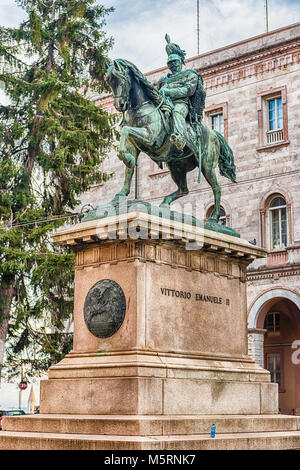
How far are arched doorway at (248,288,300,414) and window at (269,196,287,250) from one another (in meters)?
1.83

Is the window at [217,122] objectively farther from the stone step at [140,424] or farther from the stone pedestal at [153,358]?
the stone step at [140,424]

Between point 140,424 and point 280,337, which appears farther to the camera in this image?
point 280,337

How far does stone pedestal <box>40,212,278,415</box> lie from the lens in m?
11.3

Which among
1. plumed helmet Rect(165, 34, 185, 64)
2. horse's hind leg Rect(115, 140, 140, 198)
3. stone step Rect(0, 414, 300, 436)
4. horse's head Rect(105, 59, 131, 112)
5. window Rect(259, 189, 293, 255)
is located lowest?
→ stone step Rect(0, 414, 300, 436)

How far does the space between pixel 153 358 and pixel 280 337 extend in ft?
74.3

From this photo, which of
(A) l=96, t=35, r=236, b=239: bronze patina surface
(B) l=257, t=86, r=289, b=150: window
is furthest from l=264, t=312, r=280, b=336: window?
(A) l=96, t=35, r=236, b=239: bronze patina surface

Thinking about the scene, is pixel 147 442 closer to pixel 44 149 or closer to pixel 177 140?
pixel 177 140

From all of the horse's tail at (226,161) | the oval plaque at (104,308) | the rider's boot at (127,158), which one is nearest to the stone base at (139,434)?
the oval plaque at (104,308)

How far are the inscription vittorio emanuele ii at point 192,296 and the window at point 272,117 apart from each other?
19073 millimetres

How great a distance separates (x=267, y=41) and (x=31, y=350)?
15643 millimetres

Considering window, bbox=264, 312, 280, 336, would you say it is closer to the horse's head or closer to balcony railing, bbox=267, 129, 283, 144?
balcony railing, bbox=267, 129, 283, 144

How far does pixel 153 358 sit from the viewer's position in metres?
11.4

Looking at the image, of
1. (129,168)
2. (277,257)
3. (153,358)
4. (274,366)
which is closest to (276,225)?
(277,257)
